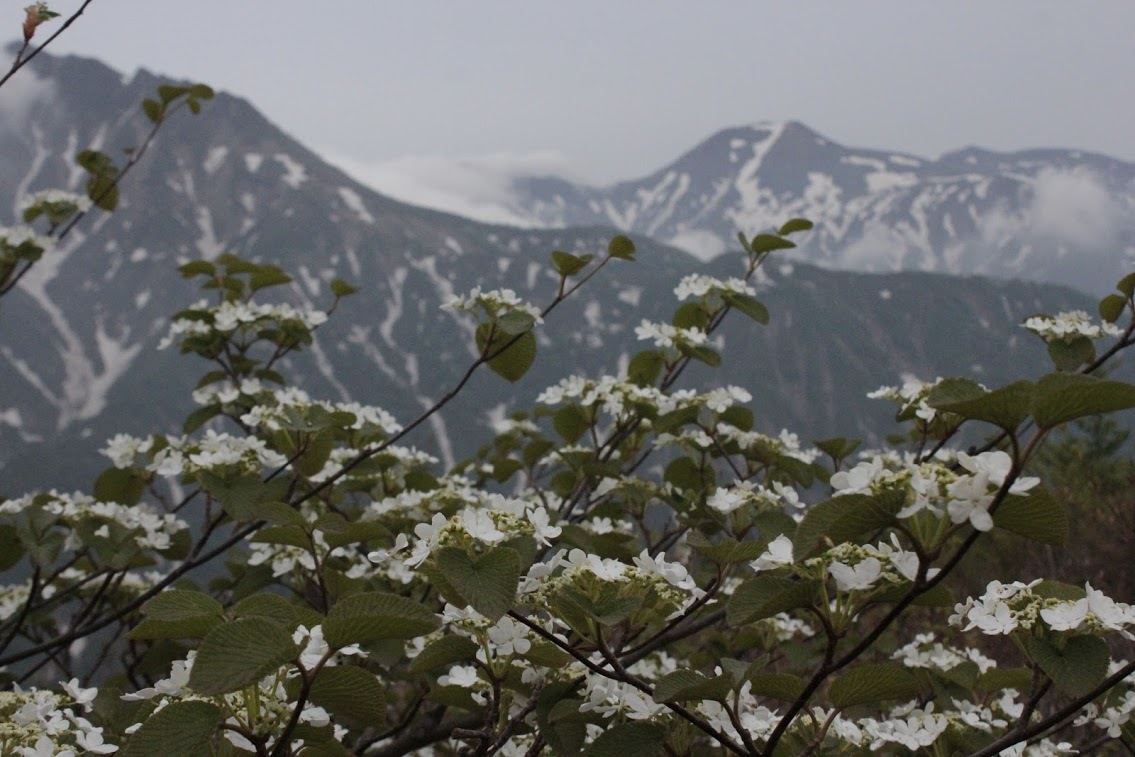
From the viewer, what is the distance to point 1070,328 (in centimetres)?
390

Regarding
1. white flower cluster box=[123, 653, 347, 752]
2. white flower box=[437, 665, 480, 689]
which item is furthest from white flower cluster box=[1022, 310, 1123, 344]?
white flower cluster box=[123, 653, 347, 752]

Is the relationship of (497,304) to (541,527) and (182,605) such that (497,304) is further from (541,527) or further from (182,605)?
(182,605)

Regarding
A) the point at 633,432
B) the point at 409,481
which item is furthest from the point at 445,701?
the point at 633,432

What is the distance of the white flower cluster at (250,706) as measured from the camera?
1.95 meters

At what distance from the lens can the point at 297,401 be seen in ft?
13.7

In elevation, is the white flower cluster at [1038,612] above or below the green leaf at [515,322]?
below

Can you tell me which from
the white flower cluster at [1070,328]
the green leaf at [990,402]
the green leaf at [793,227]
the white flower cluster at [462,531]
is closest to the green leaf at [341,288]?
the green leaf at [793,227]

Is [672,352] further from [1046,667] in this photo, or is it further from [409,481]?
[1046,667]

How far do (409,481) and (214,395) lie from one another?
47.8 inches

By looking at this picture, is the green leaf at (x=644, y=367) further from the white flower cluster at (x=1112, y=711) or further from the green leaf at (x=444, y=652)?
the green leaf at (x=444, y=652)

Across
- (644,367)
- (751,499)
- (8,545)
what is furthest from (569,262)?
(8,545)

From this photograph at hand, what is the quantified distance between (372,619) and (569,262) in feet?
8.99

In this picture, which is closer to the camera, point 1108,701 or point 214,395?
point 1108,701

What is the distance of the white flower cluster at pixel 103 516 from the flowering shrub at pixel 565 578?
0.02 metres
